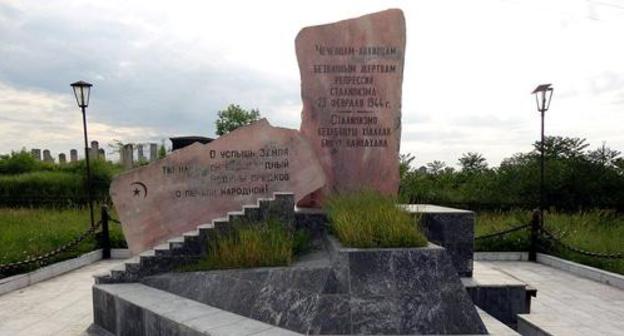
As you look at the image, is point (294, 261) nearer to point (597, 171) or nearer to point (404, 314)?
point (404, 314)

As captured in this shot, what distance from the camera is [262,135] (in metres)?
6.97

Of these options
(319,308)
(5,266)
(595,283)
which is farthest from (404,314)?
A: (5,266)

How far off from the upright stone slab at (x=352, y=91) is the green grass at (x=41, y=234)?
5968 millimetres

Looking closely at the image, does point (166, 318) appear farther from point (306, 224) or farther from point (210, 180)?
point (210, 180)

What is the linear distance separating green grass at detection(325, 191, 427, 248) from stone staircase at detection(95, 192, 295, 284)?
0.77 m

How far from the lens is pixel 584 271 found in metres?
8.88

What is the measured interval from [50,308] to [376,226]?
16.8ft

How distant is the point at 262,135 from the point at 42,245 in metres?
6.22

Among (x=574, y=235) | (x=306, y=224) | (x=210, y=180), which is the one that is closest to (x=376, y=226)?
(x=306, y=224)

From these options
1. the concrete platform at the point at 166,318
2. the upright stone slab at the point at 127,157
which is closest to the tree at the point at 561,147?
the concrete platform at the point at 166,318

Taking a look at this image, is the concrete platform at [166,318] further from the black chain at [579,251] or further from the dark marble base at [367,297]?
the black chain at [579,251]

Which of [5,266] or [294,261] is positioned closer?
[294,261]

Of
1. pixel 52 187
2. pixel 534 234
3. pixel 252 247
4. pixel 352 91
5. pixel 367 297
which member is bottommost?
pixel 534 234

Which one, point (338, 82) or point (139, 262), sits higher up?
point (338, 82)
